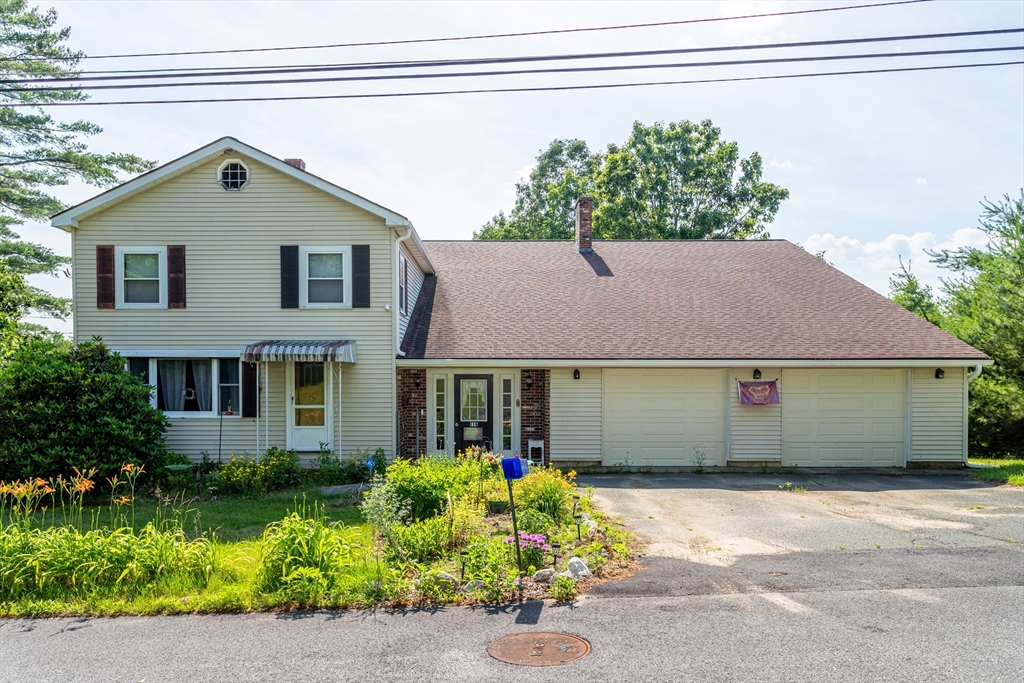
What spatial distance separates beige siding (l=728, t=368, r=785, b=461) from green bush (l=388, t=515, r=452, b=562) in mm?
8832

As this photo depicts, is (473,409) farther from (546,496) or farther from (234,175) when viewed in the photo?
(234,175)

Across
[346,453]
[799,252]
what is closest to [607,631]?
[346,453]

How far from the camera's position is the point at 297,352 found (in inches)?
483

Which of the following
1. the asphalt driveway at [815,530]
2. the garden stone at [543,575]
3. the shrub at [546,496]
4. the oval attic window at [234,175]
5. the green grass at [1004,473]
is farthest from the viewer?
the oval attic window at [234,175]

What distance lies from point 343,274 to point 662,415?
7.40 meters

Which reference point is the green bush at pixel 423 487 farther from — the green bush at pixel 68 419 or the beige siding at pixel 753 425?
the beige siding at pixel 753 425

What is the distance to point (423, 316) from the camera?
1532 centimetres

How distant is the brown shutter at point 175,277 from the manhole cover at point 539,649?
10.9m

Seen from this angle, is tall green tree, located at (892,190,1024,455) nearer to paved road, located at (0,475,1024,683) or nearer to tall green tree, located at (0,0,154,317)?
paved road, located at (0,475,1024,683)

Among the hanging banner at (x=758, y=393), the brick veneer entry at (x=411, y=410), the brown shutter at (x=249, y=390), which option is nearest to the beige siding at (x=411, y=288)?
the brick veneer entry at (x=411, y=410)

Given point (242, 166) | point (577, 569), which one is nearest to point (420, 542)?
point (577, 569)

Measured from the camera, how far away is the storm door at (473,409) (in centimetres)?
1386

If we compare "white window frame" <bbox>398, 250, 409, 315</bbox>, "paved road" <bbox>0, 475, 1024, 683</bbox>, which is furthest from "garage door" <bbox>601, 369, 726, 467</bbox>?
"paved road" <bbox>0, 475, 1024, 683</bbox>

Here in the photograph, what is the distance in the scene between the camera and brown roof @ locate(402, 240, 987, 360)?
13.9 m
